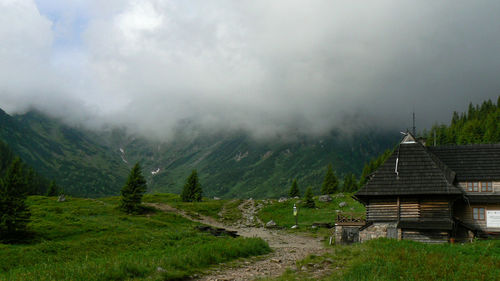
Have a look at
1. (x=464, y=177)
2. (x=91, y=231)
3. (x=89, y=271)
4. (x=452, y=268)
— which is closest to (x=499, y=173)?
(x=464, y=177)

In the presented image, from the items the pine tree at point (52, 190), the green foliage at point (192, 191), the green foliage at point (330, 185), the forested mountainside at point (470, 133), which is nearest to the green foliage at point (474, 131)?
the forested mountainside at point (470, 133)

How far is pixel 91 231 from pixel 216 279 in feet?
95.4

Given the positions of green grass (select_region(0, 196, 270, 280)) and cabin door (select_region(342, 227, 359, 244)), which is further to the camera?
cabin door (select_region(342, 227, 359, 244))

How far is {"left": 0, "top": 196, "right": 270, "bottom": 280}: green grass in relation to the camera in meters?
12.9

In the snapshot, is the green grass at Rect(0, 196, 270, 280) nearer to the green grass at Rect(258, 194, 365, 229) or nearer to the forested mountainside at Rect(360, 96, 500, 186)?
the green grass at Rect(258, 194, 365, 229)

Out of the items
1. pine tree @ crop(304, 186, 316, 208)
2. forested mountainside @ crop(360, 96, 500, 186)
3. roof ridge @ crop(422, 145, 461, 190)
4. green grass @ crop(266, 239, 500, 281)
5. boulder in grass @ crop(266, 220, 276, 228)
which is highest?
forested mountainside @ crop(360, 96, 500, 186)

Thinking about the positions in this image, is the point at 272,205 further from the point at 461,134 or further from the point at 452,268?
the point at 461,134

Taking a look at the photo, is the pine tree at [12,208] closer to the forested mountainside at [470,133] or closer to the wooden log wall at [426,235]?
the wooden log wall at [426,235]

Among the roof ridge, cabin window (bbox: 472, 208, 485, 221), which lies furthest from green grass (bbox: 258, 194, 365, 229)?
cabin window (bbox: 472, 208, 485, 221)

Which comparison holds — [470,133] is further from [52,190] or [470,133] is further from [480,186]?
[52,190]

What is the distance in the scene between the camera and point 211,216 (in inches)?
2453

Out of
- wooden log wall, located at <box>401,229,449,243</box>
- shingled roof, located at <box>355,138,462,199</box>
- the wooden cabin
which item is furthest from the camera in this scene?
shingled roof, located at <box>355,138,462,199</box>

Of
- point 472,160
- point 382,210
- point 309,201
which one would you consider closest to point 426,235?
point 382,210

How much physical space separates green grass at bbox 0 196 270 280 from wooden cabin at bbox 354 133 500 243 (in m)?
12.7
